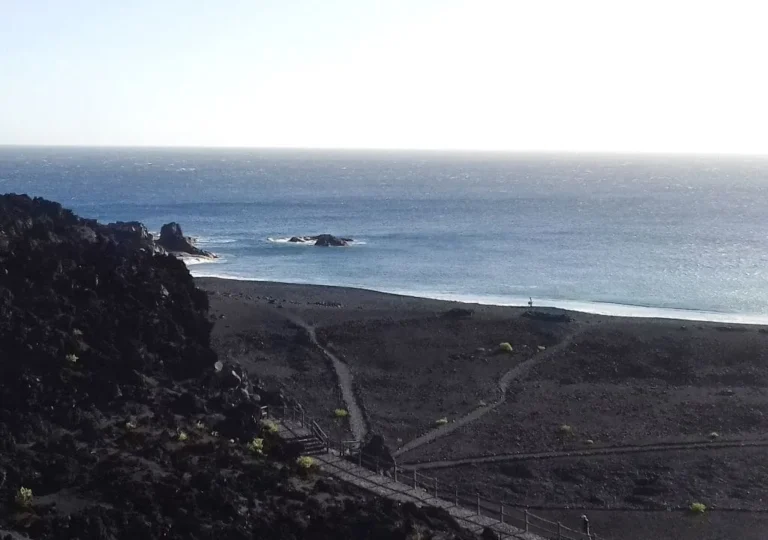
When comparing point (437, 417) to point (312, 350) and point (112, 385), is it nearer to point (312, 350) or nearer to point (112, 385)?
point (312, 350)

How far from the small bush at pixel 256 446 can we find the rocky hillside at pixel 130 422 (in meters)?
0.10

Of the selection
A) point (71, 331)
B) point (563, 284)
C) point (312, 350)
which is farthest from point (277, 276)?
point (71, 331)

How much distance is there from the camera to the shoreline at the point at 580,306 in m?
75.1

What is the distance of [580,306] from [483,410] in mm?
37318

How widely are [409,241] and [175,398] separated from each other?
9507 centimetres

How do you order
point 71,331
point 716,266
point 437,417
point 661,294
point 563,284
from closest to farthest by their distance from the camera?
point 71,331 < point 437,417 < point 661,294 < point 563,284 < point 716,266

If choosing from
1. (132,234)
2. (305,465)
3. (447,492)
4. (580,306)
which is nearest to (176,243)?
(132,234)

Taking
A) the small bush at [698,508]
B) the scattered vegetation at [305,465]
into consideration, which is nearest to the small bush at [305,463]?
the scattered vegetation at [305,465]

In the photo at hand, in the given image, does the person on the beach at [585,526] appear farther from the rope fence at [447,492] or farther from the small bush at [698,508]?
the small bush at [698,508]

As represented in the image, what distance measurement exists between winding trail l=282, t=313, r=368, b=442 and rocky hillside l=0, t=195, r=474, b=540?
532cm

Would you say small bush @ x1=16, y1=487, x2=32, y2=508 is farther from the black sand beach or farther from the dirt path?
the black sand beach

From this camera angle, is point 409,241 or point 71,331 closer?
point 71,331

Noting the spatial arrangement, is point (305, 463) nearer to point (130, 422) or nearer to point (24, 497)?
point (130, 422)

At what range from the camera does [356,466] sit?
3362 centimetres
